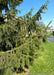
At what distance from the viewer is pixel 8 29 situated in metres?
2.78

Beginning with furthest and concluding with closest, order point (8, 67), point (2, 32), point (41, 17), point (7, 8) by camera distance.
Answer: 1. point (7, 8)
2. point (41, 17)
3. point (2, 32)
4. point (8, 67)

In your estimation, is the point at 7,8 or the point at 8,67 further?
the point at 7,8

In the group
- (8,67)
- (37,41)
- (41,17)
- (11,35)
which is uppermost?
(41,17)

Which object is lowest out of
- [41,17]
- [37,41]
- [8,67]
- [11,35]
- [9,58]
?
[8,67]

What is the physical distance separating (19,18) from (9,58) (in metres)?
1.36

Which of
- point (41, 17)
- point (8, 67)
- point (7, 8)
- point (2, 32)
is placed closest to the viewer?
point (8, 67)

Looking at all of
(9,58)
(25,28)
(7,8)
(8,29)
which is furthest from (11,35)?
(7,8)

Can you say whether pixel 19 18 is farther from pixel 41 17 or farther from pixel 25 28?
pixel 41 17

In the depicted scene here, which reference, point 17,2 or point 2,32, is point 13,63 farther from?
point 17,2

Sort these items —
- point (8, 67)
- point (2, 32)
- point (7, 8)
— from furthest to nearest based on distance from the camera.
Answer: point (7, 8), point (2, 32), point (8, 67)

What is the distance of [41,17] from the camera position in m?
2.88

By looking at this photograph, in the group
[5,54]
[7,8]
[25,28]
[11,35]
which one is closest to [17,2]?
[7,8]

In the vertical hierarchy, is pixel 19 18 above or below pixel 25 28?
above

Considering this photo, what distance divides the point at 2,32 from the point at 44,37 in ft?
4.63
